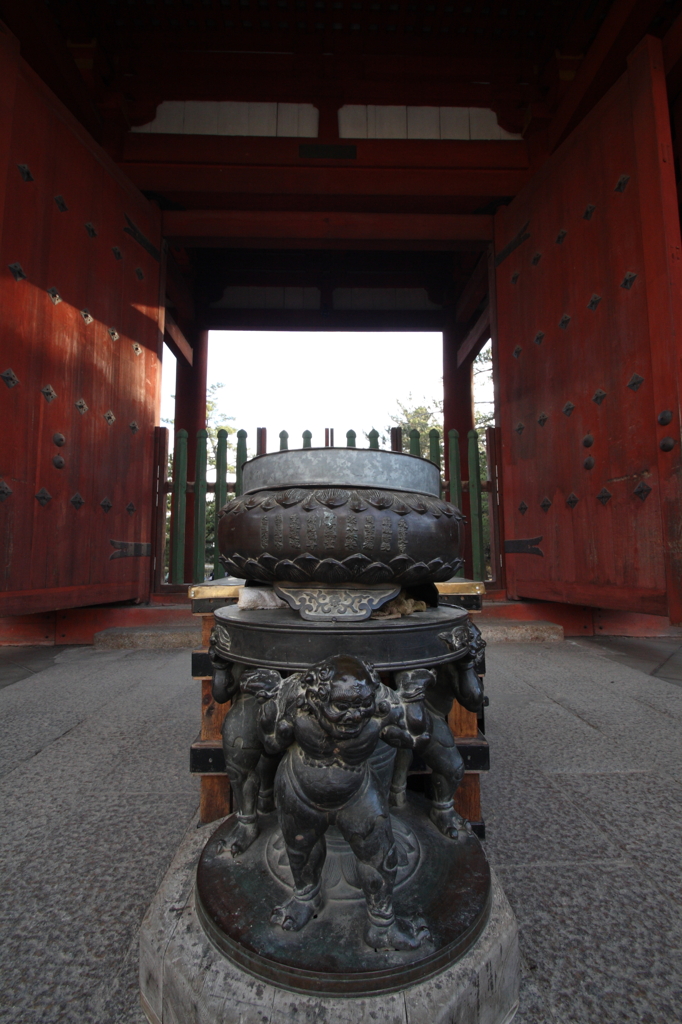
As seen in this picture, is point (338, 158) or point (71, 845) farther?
point (338, 158)

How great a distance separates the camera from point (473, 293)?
17.8 feet

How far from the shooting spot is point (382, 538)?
3.13 ft

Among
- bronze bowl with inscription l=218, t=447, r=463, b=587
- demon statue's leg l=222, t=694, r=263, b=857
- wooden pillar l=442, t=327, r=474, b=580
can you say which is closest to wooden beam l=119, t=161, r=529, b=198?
wooden pillar l=442, t=327, r=474, b=580

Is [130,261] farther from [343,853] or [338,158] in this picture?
[343,853]

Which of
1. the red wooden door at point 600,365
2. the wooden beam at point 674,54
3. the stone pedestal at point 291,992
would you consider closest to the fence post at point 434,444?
the red wooden door at point 600,365

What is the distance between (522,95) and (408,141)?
98cm

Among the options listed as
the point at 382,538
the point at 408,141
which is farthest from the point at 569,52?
the point at 382,538

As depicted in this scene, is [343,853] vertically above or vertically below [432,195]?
below

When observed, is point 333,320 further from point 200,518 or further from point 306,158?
point 200,518

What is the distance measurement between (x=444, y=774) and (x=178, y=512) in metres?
3.41

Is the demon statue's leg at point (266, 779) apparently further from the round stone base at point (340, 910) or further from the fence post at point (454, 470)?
the fence post at point (454, 470)

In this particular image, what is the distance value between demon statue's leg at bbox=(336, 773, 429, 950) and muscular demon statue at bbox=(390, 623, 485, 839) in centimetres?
26

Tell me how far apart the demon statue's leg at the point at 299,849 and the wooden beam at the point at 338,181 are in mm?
4617

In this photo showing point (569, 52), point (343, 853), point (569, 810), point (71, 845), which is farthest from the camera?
point (569, 52)
